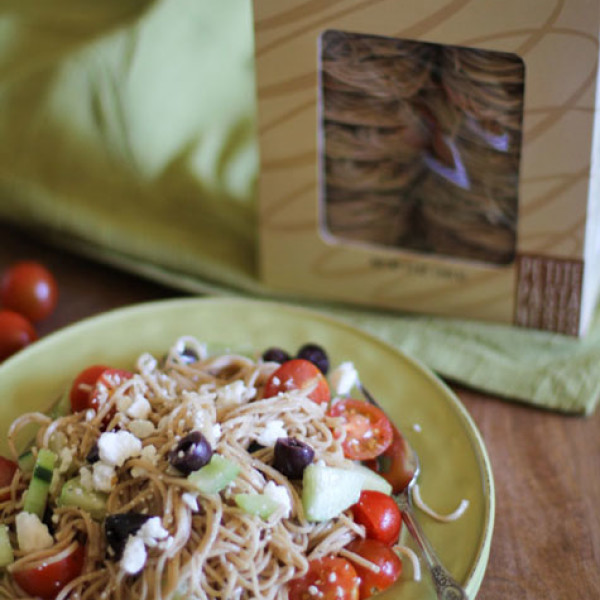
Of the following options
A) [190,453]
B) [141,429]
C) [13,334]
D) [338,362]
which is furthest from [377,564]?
[13,334]

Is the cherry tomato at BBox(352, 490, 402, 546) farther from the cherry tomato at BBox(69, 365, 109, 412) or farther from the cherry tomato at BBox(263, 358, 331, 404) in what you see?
the cherry tomato at BBox(69, 365, 109, 412)

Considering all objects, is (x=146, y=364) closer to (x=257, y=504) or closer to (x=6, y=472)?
(x=6, y=472)

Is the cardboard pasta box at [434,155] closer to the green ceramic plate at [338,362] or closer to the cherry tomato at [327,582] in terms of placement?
the green ceramic plate at [338,362]

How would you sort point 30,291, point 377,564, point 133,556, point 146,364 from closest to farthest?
point 133,556 → point 377,564 → point 146,364 → point 30,291

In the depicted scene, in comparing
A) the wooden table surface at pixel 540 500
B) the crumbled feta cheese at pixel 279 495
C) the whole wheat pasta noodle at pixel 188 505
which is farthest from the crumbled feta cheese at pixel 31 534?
the wooden table surface at pixel 540 500

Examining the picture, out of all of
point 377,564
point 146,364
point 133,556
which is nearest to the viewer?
point 133,556
